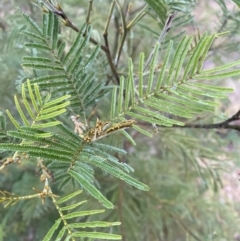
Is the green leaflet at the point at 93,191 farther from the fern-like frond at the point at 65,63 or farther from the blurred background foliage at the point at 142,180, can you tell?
the blurred background foliage at the point at 142,180

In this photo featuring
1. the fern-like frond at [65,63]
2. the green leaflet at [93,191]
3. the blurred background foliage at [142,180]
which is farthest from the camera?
the blurred background foliage at [142,180]

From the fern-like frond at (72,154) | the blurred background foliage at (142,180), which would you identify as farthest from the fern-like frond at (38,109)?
the blurred background foliage at (142,180)

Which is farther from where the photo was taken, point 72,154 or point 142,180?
point 142,180

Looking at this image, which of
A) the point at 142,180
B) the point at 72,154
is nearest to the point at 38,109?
the point at 72,154

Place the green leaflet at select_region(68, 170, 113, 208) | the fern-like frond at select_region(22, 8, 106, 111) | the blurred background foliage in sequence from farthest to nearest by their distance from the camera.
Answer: the blurred background foliage → the fern-like frond at select_region(22, 8, 106, 111) → the green leaflet at select_region(68, 170, 113, 208)

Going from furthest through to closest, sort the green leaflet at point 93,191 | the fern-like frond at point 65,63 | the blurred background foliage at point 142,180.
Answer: the blurred background foliage at point 142,180 → the fern-like frond at point 65,63 → the green leaflet at point 93,191

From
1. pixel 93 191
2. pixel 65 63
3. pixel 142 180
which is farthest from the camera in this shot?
pixel 142 180

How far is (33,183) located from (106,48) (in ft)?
1.88

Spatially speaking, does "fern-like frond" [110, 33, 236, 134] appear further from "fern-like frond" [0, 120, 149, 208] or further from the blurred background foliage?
the blurred background foliage

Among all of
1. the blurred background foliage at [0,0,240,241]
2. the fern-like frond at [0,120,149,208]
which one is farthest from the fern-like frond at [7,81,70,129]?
the blurred background foliage at [0,0,240,241]

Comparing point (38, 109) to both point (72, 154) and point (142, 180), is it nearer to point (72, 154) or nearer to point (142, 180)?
point (72, 154)

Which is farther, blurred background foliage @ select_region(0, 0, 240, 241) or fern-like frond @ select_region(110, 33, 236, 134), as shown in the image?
blurred background foliage @ select_region(0, 0, 240, 241)

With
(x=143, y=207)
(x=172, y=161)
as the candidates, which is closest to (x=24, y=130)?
(x=143, y=207)

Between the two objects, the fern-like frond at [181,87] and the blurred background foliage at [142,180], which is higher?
the fern-like frond at [181,87]
